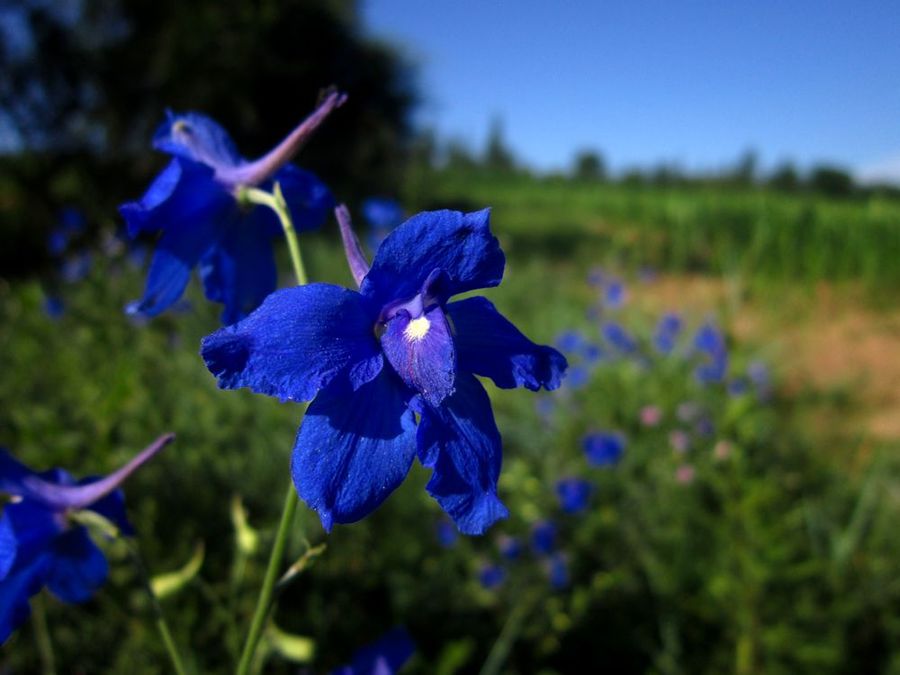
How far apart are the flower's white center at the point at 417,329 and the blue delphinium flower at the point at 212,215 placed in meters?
0.28

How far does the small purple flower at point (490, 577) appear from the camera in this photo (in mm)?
2256

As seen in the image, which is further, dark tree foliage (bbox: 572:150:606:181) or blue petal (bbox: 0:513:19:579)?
dark tree foliage (bbox: 572:150:606:181)

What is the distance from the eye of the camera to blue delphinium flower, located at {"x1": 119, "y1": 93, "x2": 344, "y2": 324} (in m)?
0.79

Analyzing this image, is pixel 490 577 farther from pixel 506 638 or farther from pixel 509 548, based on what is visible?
pixel 506 638

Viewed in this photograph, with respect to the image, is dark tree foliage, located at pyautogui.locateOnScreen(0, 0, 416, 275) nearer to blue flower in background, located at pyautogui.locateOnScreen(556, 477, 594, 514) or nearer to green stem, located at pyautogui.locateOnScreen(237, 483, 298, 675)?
blue flower in background, located at pyautogui.locateOnScreen(556, 477, 594, 514)

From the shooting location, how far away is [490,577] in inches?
88.9

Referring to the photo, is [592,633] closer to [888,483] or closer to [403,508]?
[403,508]

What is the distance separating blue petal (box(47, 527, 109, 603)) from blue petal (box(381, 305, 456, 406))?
0.46 meters

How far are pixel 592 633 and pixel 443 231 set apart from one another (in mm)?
2067

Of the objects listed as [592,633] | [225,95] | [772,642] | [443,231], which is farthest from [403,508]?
[225,95]

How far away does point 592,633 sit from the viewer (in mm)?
2273

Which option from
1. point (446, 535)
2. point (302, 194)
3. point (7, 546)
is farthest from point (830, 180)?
point (7, 546)

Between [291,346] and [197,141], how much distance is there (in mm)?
415

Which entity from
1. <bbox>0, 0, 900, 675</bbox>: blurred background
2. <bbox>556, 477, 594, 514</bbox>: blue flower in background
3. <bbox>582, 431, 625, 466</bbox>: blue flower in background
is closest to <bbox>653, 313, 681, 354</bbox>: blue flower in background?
<bbox>0, 0, 900, 675</bbox>: blurred background
